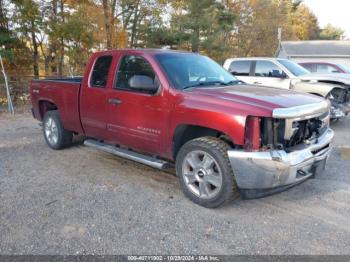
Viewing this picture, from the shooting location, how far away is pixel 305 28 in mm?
54812

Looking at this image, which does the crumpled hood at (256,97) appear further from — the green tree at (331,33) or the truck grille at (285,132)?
the green tree at (331,33)

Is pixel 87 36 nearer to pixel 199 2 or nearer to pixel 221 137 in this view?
pixel 199 2

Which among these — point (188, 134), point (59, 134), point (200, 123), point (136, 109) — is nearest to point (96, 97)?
point (136, 109)

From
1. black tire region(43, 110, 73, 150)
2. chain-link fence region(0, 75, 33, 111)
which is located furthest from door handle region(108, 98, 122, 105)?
chain-link fence region(0, 75, 33, 111)

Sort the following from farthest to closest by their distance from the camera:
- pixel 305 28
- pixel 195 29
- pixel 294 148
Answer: pixel 305 28 < pixel 195 29 < pixel 294 148

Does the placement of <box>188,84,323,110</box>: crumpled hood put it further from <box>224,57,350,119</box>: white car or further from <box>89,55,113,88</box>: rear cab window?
<box>224,57,350,119</box>: white car

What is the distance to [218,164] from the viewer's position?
142 inches

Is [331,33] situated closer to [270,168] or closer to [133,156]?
[133,156]

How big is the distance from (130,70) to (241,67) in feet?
21.3

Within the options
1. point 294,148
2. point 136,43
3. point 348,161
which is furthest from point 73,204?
point 136,43

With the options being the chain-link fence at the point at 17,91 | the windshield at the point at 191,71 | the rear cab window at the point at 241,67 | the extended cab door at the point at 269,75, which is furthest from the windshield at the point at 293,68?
the chain-link fence at the point at 17,91

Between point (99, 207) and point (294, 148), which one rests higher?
point (294, 148)

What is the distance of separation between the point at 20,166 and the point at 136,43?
66.9 ft

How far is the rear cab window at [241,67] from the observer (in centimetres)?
1021
